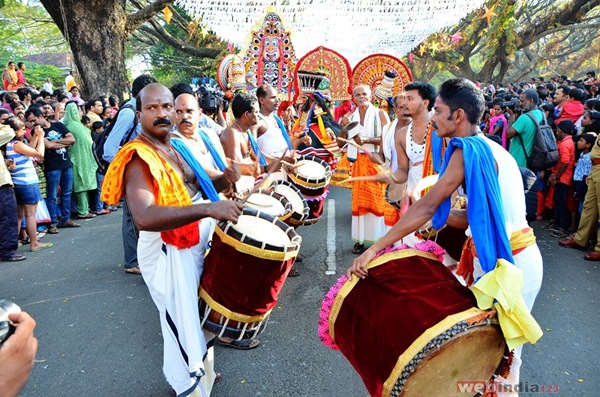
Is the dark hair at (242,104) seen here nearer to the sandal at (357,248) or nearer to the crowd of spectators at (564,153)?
the sandal at (357,248)

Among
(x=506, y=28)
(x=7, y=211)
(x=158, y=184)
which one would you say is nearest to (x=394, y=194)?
(x=158, y=184)

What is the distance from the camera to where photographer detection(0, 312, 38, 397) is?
1120 millimetres

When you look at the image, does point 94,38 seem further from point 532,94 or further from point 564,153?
point 564,153

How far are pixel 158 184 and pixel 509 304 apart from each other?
1801 millimetres

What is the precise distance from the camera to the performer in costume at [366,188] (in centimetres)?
584

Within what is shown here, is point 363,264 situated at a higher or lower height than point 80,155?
higher

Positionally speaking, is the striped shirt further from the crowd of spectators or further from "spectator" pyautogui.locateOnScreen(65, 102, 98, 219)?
the crowd of spectators

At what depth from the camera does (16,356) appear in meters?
Result: 1.15

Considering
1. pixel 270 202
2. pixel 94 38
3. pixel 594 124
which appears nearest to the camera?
pixel 270 202

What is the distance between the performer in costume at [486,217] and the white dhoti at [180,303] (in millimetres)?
972

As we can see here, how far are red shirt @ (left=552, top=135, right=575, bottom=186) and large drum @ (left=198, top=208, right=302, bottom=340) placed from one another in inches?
223

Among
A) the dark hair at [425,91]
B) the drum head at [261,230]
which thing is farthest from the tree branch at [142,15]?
the drum head at [261,230]

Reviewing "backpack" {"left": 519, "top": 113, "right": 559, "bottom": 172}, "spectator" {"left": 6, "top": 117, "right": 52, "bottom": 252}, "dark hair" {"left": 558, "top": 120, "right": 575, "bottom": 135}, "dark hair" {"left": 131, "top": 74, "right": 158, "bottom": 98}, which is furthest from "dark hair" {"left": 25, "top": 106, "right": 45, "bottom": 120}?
"dark hair" {"left": 558, "top": 120, "right": 575, "bottom": 135}

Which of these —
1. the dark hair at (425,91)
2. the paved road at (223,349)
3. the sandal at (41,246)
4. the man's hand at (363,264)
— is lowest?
the sandal at (41,246)
